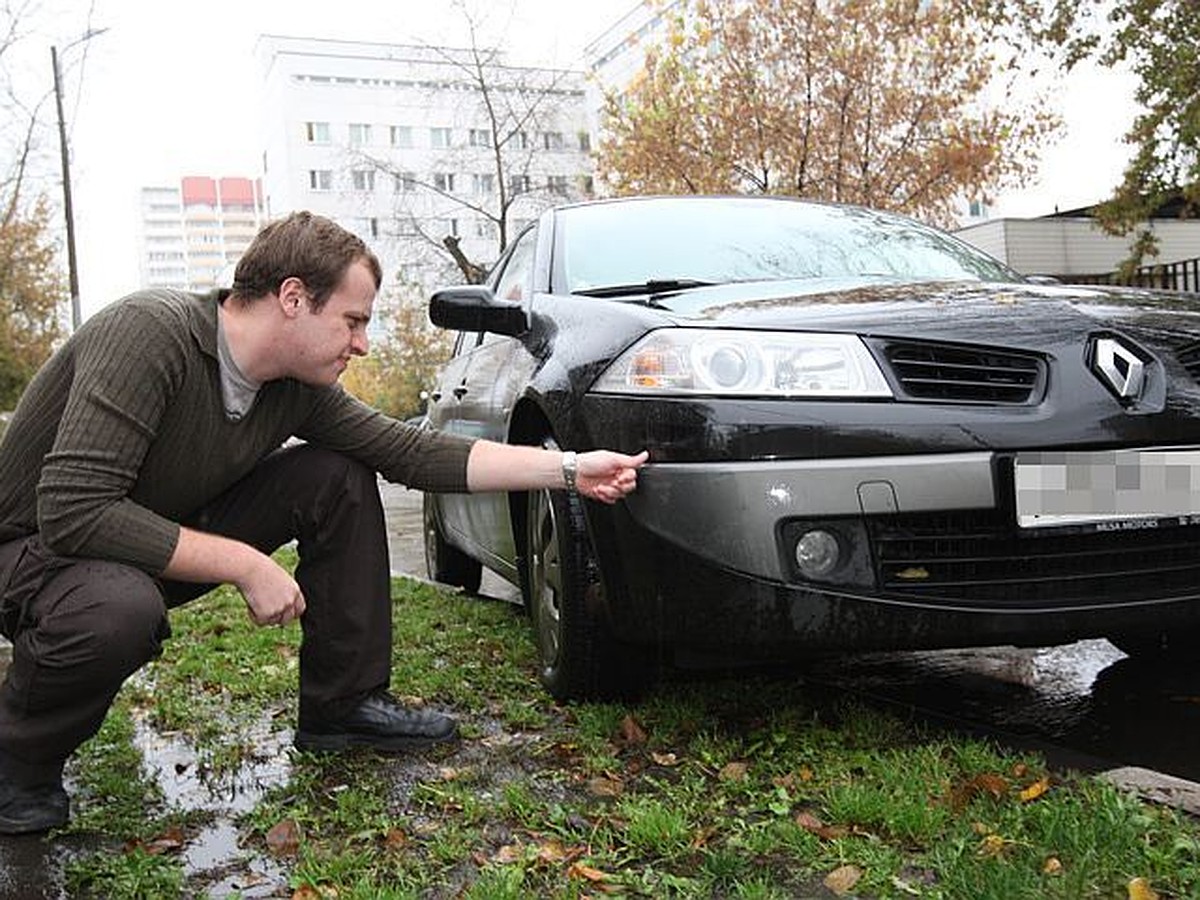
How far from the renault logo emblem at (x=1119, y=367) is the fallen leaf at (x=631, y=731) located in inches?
53.4

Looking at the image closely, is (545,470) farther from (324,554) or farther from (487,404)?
(487,404)

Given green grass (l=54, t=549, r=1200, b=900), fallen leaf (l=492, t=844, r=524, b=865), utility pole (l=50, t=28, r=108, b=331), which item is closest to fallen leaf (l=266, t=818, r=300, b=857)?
green grass (l=54, t=549, r=1200, b=900)

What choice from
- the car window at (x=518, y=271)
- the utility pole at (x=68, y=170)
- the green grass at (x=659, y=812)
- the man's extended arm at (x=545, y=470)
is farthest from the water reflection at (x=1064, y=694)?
the utility pole at (x=68, y=170)

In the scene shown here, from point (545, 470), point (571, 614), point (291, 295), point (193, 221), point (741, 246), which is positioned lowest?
point (571, 614)

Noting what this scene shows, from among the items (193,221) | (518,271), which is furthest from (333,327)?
(193,221)

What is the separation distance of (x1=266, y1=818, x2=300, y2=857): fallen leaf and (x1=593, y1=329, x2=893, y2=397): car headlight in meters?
1.18

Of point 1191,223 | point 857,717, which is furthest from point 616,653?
point 1191,223

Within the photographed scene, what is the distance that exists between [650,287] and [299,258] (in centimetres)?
105

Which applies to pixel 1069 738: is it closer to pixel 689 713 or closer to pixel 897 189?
pixel 689 713

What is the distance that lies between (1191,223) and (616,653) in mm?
26905

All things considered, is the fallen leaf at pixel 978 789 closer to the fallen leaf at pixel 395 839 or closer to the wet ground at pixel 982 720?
the wet ground at pixel 982 720

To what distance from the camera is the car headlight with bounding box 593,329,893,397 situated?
2590mm

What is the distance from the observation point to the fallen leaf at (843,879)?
2057mm

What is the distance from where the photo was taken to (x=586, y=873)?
2174mm
